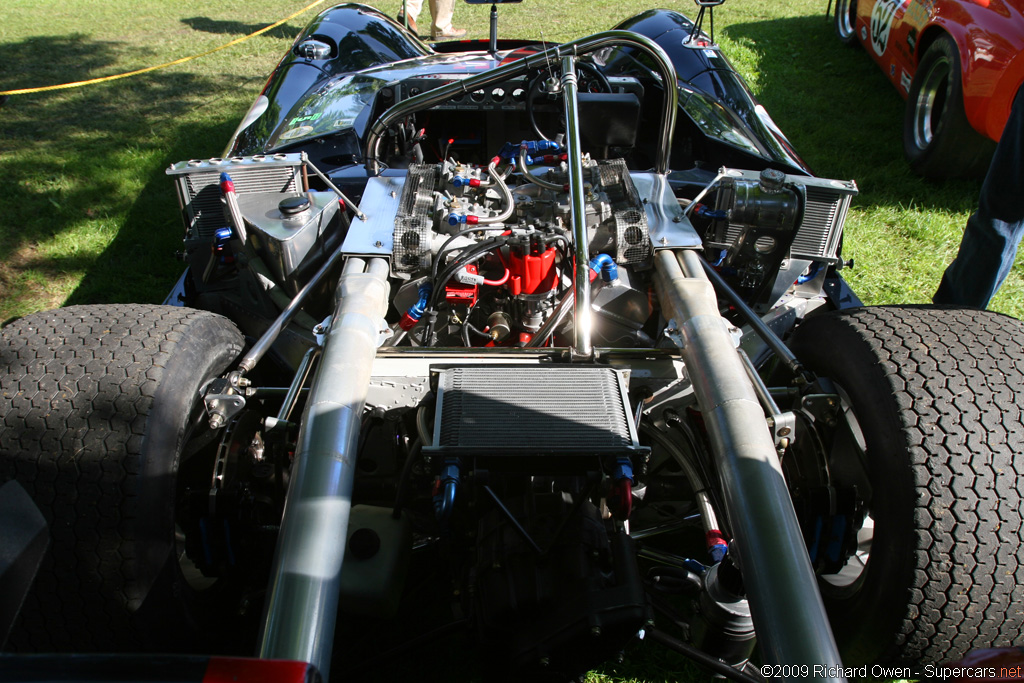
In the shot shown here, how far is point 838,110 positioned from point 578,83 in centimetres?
370

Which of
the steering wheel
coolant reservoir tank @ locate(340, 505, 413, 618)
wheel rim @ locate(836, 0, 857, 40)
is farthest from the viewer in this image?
wheel rim @ locate(836, 0, 857, 40)

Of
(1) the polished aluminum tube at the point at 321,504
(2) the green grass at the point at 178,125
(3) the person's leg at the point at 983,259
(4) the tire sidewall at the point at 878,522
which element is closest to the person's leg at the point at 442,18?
(2) the green grass at the point at 178,125

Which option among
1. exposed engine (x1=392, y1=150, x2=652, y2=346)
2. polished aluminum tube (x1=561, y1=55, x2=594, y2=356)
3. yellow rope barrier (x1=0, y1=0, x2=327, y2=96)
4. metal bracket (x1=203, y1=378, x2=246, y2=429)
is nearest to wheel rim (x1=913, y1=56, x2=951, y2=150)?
exposed engine (x1=392, y1=150, x2=652, y2=346)

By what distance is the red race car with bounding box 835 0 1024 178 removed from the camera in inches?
168

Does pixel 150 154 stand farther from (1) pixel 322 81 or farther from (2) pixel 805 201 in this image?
(2) pixel 805 201

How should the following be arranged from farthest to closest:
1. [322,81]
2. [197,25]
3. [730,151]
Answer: [197,25]
[322,81]
[730,151]

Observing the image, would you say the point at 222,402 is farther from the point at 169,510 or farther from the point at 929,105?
the point at 929,105

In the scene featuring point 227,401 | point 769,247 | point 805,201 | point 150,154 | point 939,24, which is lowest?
point 150,154

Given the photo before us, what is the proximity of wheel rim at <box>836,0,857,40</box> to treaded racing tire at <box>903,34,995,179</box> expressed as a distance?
2702mm

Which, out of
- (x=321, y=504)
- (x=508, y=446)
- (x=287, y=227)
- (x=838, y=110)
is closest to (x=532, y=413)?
(x=508, y=446)

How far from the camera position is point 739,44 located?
780 centimetres

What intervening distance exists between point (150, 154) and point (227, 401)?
4338mm

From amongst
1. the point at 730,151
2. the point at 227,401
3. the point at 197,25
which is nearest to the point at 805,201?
the point at 730,151

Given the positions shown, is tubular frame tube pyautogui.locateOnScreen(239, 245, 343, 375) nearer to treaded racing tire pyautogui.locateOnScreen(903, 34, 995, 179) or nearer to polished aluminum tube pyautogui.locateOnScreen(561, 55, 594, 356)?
polished aluminum tube pyautogui.locateOnScreen(561, 55, 594, 356)
